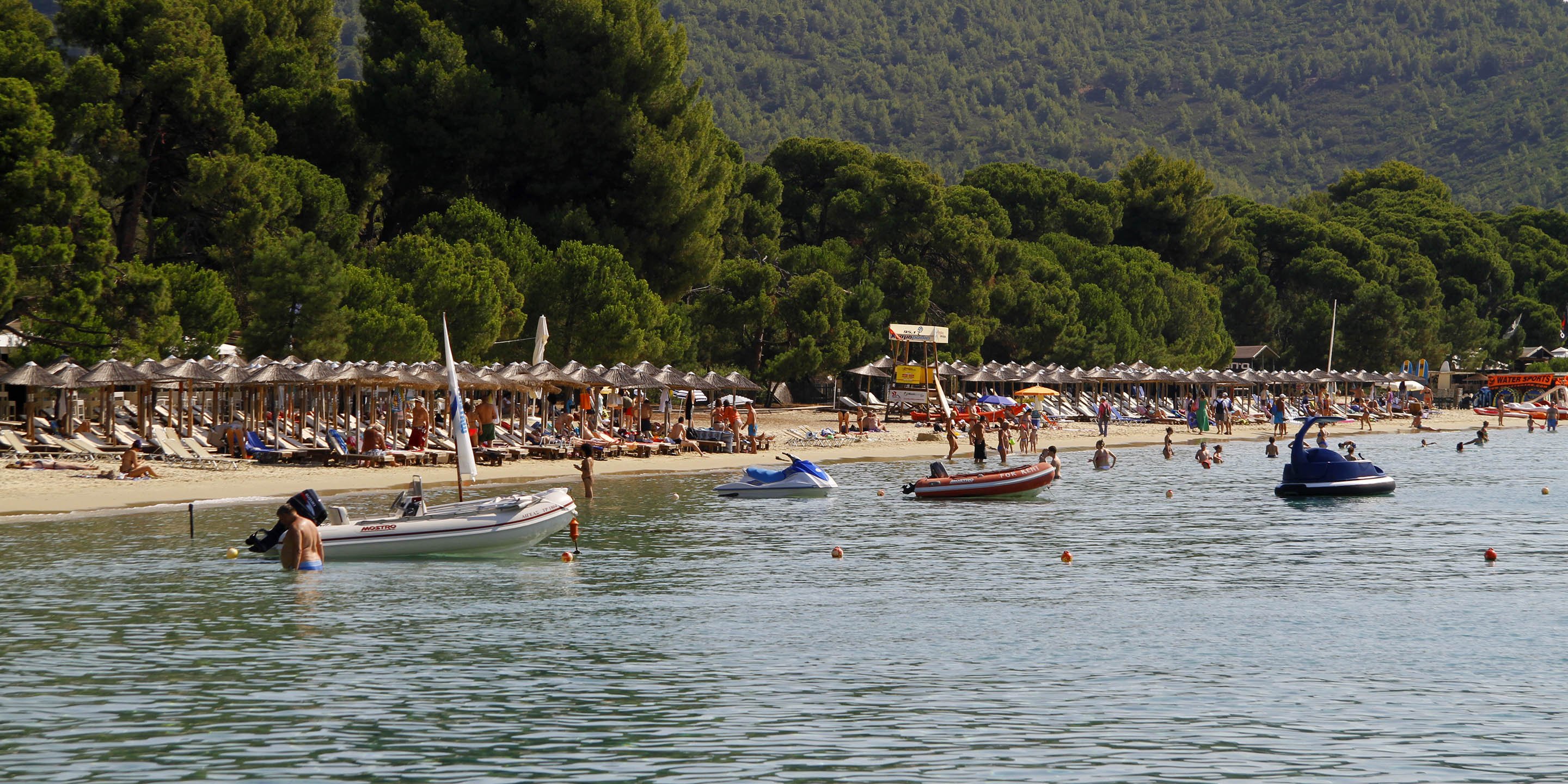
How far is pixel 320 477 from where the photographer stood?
33656mm

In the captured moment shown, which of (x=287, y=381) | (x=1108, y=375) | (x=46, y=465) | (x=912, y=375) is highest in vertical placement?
(x=1108, y=375)

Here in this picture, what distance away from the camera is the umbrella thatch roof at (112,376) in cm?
3278

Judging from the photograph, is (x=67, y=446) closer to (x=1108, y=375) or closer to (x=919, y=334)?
A: (x=919, y=334)

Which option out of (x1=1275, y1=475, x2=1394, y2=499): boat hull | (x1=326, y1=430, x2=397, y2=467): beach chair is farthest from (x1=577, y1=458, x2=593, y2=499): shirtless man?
(x1=1275, y1=475, x2=1394, y2=499): boat hull

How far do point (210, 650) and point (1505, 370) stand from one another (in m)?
112

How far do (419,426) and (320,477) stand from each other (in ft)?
19.1

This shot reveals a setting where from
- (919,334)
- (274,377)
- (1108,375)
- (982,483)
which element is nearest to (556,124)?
(919,334)

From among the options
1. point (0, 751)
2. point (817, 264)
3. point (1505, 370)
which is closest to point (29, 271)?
point (0, 751)

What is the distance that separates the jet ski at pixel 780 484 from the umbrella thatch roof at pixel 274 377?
9.99m

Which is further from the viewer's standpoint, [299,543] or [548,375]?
[548,375]

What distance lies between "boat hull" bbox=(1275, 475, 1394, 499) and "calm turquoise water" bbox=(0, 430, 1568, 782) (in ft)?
22.2

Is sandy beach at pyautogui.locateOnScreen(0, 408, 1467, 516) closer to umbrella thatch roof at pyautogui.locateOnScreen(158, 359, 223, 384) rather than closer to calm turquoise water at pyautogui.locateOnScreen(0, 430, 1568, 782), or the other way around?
calm turquoise water at pyautogui.locateOnScreen(0, 430, 1568, 782)

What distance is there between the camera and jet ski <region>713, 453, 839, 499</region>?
34.5 meters

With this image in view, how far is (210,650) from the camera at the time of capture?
15648mm
